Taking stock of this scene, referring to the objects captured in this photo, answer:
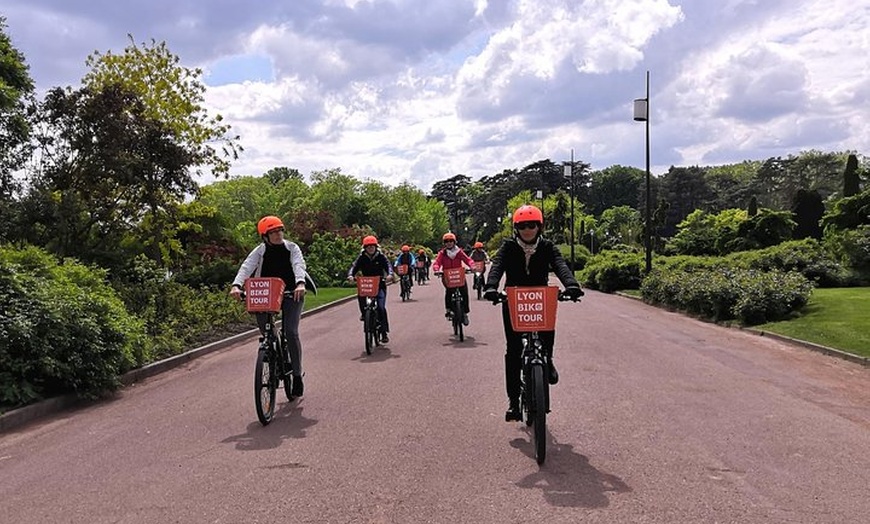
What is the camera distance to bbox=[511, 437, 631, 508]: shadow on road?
4547 mm

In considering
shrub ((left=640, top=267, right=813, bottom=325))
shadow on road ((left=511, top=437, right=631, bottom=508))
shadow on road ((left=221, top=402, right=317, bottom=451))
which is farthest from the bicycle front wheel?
shrub ((left=640, top=267, right=813, bottom=325))

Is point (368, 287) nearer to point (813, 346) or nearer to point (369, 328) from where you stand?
point (369, 328)

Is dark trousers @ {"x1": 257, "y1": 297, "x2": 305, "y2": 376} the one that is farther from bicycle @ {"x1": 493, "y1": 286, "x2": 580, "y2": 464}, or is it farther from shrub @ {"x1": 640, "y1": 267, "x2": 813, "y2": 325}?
shrub @ {"x1": 640, "y1": 267, "x2": 813, "y2": 325}

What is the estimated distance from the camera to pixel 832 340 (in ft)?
40.8

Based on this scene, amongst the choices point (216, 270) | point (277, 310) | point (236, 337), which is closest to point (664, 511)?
point (277, 310)

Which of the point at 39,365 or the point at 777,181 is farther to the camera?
the point at 777,181

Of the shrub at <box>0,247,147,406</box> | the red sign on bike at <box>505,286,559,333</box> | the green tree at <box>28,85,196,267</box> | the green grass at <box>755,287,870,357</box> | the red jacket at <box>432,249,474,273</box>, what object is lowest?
the green grass at <box>755,287,870,357</box>

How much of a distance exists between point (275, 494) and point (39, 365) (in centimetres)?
455

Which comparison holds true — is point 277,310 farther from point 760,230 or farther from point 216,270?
point 760,230

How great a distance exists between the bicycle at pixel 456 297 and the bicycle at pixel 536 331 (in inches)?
276

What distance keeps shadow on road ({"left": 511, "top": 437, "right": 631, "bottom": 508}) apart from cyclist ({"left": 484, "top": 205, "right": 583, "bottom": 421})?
65 centimetres

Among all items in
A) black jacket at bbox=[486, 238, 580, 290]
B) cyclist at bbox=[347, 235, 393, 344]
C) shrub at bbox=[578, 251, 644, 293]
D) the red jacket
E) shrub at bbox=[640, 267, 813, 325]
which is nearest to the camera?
black jacket at bbox=[486, 238, 580, 290]

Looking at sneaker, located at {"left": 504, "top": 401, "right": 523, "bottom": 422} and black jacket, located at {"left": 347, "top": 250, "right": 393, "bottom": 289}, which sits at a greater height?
black jacket, located at {"left": 347, "top": 250, "right": 393, "bottom": 289}

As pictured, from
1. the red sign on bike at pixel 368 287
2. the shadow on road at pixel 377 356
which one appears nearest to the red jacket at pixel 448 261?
the red sign on bike at pixel 368 287
